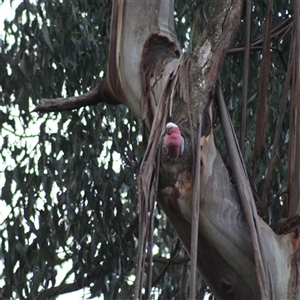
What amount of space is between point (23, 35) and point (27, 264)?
113cm

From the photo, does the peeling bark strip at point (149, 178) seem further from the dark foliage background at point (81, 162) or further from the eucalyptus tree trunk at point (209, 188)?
the dark foliage background at point (81, 162)

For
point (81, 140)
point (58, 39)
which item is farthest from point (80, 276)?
point (58, 39)

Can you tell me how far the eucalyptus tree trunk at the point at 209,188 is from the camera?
1603mm

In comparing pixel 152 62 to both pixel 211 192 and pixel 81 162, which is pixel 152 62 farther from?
pixel 81 162

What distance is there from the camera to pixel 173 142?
1.59 meters

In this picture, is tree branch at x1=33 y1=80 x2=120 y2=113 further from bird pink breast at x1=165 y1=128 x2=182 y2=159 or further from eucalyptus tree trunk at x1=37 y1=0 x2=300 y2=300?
bird pink breast at x1=165 y1=128 x2=182 y2=159

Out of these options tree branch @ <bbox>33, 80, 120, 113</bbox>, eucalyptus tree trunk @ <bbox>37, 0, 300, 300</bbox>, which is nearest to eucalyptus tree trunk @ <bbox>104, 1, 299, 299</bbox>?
eucalyptus tree trunk @ <bbox>37, 0, 300, 300</bbox>

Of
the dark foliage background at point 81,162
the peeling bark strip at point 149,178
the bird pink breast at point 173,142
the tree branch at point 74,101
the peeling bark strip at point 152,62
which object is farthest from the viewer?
the dark foliage background at point 81,162

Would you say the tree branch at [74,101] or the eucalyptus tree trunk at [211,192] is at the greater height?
the tree branch at [74,101]

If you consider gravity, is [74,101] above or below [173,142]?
above

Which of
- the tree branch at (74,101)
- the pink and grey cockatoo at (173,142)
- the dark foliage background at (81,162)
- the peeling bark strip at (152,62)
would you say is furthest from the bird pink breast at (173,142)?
the dark foliage background at (81,162)

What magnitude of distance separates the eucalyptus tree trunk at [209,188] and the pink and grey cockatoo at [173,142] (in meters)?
0.01

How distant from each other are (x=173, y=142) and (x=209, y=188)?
5.1 inches

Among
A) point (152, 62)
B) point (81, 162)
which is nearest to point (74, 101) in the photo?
point (152, 62)
